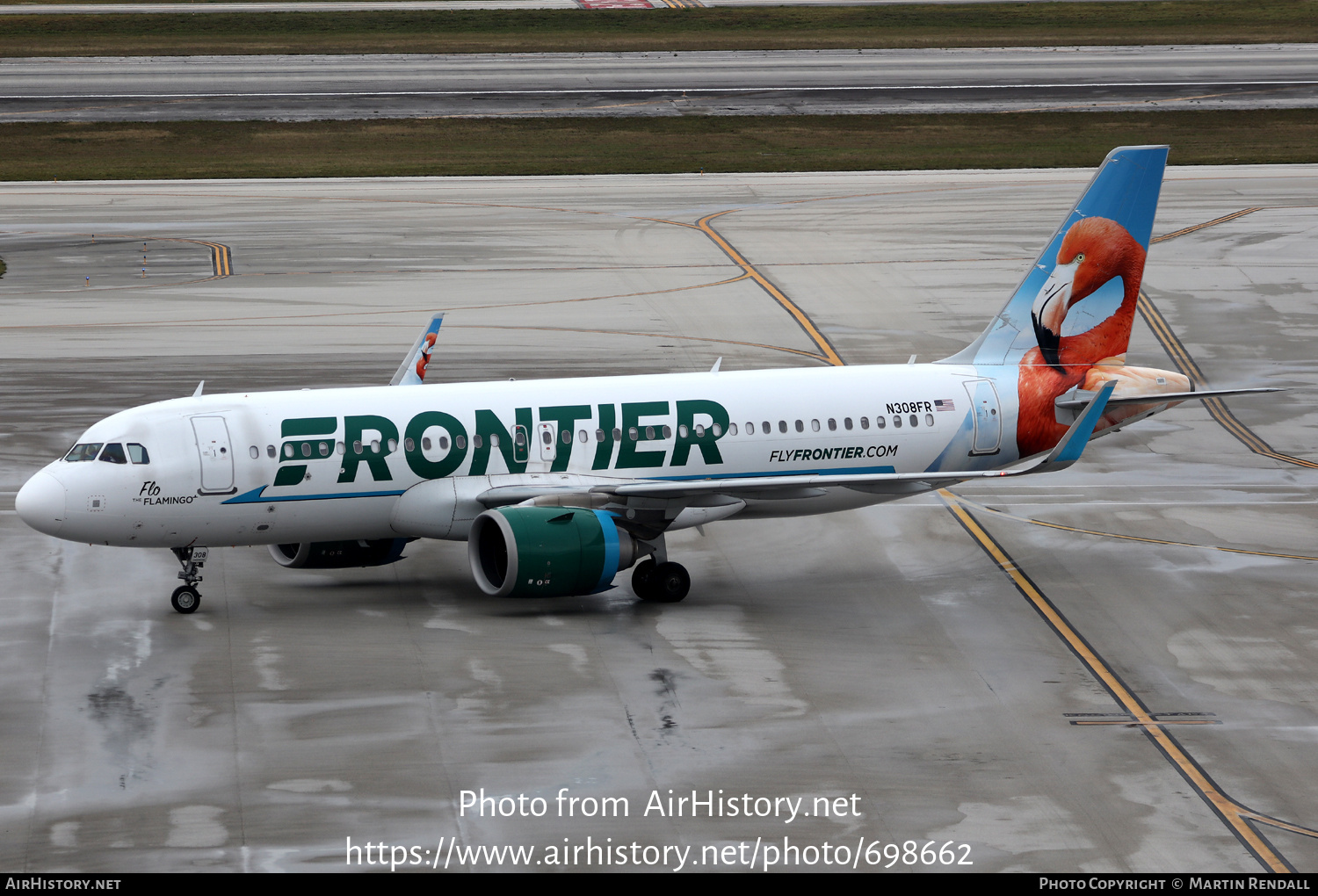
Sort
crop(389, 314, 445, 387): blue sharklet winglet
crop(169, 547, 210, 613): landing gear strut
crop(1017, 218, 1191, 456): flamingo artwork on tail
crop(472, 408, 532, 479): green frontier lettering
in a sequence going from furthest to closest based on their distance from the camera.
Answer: crop(389, 314, 445, 387): blue sharklet winglet → crop(1017, 218, 1191, 456): flamingo artwork on tail → crop(472, 408, 532, 479): green frontier lettering → crop(169, 547, 210, 613): landing gear strut

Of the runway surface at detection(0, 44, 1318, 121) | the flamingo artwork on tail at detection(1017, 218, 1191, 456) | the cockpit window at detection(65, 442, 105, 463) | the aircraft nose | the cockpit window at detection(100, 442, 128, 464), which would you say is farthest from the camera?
the runway surface at detection(0, 44, 1318, 121)

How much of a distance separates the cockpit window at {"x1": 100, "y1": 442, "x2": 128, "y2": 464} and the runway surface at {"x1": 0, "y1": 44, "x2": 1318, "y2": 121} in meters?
62.7

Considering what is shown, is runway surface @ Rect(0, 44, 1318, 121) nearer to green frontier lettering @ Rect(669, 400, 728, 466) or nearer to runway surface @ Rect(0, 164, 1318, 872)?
runway surface @ Rect(0, 164, 1318, 872)

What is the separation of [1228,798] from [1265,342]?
34.9 meters

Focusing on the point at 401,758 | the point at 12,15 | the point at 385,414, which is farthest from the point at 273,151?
the point at 401,758

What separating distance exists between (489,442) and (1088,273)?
571 inches

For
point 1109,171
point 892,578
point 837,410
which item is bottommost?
point 892,578

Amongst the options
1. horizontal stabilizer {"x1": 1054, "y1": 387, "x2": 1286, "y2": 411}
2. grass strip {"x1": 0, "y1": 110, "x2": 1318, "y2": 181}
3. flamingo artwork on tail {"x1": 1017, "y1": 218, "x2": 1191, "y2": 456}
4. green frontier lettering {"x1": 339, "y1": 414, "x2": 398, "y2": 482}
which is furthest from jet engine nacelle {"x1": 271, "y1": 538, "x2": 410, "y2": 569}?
grass strip {"x1": 0, "y1": 110, "x2": 1318, "y2": 181}

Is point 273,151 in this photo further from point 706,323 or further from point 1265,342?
point 1265,342

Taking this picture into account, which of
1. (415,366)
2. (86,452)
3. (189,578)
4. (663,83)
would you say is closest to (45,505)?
(86,452)

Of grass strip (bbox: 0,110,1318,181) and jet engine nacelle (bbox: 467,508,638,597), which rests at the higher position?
grass strip (bbox: 0,110,1318,181)

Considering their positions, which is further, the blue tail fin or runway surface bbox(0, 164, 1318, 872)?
the blue tail fin

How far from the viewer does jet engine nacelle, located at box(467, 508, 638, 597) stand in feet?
101

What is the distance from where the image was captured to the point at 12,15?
386ft
